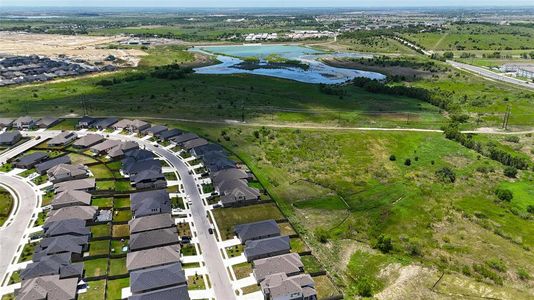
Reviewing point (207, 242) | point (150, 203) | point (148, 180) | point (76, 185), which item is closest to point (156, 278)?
point (207, 242)

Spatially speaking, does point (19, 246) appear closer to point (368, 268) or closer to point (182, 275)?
point (182, 275)

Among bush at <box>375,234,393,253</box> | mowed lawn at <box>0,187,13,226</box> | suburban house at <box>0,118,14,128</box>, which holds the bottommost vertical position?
bush at <box>375,234,393,253</box>

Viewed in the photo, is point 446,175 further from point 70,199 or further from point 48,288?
point 48,288

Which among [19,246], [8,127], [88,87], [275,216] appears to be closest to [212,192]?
[275,216]

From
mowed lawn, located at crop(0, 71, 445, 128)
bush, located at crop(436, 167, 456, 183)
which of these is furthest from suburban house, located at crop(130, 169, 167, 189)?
bush, located at crop(436, 167, 456, 183)

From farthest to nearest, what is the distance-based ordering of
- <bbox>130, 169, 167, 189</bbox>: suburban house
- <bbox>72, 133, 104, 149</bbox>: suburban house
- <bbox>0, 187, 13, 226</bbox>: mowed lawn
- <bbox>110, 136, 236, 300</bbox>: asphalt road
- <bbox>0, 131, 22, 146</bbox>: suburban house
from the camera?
<bbox>0, 131, 22, 146</bbox>: suburban house → <bbox>72, 133, 104, 149</bbox>: suburban house → <bbox>130, 169, 167, 189</bbox>: suburban house → <bbox>0, 187, 13, 226</bbox>: mowed lawn → <bbox>110, 136, 236, 300</bbox>: asphalt road

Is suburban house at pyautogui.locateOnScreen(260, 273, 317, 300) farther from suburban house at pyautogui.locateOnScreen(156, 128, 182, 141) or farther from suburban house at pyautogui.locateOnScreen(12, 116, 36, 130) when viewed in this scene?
suburban house at pyautogui.locateOnScreen(12, 116, 36, 130)
